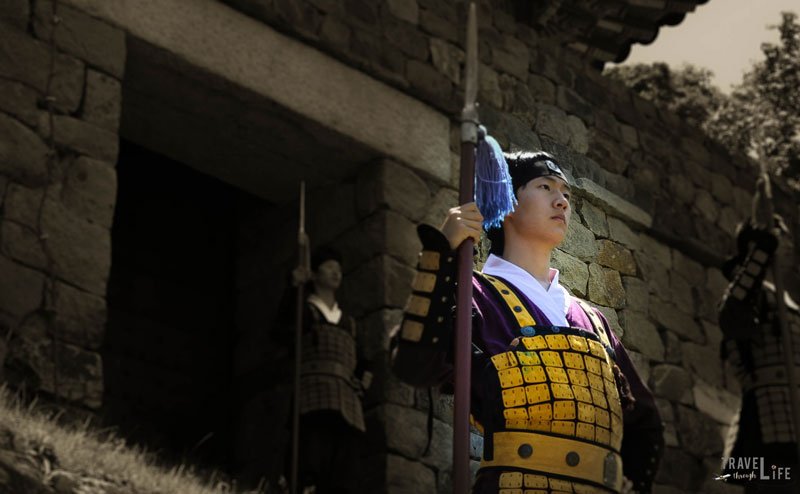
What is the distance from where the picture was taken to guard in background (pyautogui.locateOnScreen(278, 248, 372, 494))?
6125 mm

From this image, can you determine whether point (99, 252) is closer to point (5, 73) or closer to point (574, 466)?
point (5, 73)

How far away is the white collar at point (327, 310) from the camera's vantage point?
6492 millimetres

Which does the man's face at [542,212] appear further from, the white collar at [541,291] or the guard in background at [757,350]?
the guard in background at [757,350]

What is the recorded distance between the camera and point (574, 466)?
12.1 feet

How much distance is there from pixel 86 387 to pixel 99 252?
584mm

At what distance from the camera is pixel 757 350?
23.5ft

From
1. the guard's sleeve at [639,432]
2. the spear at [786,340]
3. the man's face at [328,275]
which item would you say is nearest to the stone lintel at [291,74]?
the man's face at [328,275]

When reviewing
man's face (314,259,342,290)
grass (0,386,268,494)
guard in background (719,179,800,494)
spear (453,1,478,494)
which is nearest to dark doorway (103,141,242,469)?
man's face (314,259,342,290)

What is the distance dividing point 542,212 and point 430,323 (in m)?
0.43

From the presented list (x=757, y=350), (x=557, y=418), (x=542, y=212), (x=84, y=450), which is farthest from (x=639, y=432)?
(x=757, y=350)

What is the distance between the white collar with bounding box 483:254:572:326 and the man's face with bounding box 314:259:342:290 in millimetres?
2646

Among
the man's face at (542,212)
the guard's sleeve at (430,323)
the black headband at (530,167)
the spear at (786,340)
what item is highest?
the spear at (786,340)

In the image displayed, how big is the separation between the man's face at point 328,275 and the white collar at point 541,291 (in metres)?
2.65

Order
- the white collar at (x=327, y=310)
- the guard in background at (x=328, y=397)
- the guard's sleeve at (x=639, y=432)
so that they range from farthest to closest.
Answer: the white collar at (x=327, y=310) < the guard in background at (x=328, y=397) < the guard's sleeve at (x=639, y=432)
